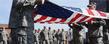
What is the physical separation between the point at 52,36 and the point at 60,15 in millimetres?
15334

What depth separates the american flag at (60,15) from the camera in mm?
13089

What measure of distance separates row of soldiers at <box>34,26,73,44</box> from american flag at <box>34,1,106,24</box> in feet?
39.9

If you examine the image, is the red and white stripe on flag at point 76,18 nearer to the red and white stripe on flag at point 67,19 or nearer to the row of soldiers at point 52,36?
the red and white stripe on flag at point 67,19

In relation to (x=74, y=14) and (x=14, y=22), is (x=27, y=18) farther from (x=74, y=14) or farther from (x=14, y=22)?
(x=74, y=14)

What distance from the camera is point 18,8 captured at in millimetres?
11047

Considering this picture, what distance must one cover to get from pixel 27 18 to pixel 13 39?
56cm

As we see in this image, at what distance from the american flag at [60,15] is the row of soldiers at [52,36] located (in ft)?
39.9

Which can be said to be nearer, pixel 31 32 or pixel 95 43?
pixel 31 32

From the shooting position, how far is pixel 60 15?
46.0 feet

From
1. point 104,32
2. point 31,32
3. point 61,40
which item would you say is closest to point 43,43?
point 61,40

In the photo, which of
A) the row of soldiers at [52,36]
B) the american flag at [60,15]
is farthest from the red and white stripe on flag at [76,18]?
the row of soldiers at [52,36]

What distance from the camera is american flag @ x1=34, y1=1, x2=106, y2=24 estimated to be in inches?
515

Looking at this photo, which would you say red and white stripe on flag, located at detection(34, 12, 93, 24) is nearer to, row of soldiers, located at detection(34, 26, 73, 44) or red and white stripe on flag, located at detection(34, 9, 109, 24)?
red and white stripe on flag, located at detection(34, 9, 109, 24)

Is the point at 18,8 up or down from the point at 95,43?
Result: up
